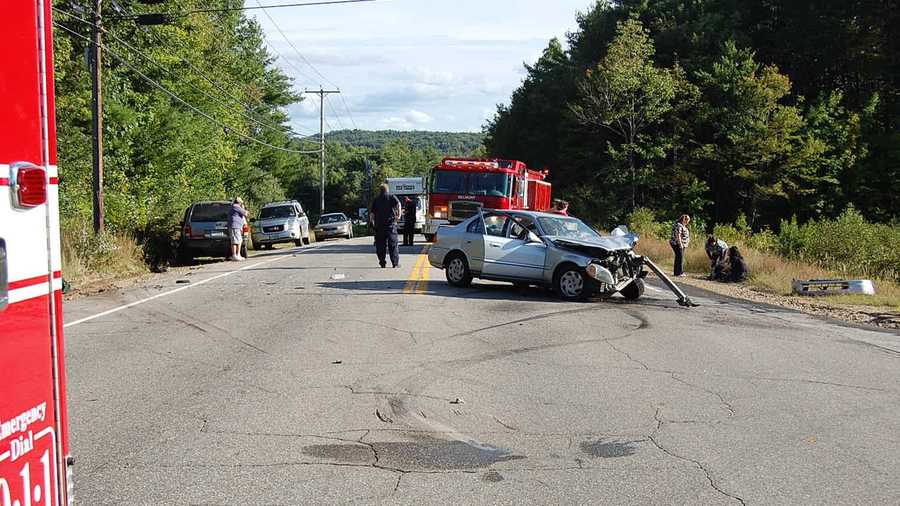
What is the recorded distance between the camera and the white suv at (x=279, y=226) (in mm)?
33625

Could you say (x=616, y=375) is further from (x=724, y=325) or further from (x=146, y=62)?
(x=146, y=62)

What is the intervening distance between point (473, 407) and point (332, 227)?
37128 mm

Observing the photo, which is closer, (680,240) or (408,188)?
(680,240)

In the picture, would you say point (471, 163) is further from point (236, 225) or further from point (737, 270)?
point (737, 270)

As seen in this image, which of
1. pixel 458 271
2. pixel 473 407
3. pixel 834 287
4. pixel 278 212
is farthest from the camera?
pixel 278 212

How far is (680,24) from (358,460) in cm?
5262

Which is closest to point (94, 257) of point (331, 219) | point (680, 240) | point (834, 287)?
point (680, 240)

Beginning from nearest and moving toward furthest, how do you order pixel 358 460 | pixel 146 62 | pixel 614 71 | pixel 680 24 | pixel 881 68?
pixel 358 460
pixel 146 62
pixel 614 71
pixel 881 68
pixel 680 24

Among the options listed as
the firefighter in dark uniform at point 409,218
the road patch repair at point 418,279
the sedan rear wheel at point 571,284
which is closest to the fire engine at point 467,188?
the firefighter in dark uniform at point 409,218

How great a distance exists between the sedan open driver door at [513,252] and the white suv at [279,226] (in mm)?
18684

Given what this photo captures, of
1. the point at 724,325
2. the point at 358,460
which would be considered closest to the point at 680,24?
the point at 724,325

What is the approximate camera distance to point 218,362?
922 centimetres

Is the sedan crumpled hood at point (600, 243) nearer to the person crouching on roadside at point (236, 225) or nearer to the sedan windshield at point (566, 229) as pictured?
the sedan windshield at point (566, 229)

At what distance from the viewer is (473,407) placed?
7352mm
